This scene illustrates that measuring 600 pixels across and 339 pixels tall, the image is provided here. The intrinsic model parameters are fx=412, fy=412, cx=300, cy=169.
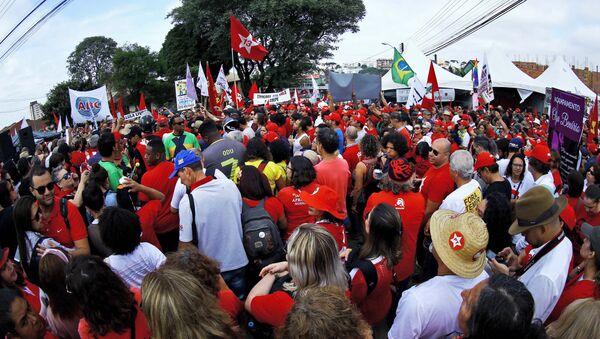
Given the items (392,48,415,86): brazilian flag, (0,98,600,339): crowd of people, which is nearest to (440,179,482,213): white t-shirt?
(0,98,600,339): crowd of people

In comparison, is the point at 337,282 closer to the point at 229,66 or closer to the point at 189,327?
the point at 189,327

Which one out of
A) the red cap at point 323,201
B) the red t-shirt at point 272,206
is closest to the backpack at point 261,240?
the red t-shirt at point 272,206

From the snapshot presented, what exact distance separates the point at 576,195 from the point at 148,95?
158 ft

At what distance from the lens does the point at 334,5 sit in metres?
35.8

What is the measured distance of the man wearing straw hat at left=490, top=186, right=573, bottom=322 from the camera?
245 cm

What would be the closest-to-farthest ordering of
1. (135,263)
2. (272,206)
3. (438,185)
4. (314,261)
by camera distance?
(314,261) < (135,263) < (272,206) < (438,185)

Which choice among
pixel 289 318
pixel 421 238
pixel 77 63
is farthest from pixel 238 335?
pixel 77 63

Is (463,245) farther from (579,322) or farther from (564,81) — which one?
(564,81)

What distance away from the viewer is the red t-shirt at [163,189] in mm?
4008

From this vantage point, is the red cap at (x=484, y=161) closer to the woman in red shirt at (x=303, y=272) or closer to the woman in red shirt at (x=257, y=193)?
the woman in red shirt at (x=257, y=193)

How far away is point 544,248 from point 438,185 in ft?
5.96

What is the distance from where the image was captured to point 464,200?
3.82 m

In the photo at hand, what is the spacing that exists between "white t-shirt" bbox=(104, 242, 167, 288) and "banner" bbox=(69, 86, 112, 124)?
1081 cm

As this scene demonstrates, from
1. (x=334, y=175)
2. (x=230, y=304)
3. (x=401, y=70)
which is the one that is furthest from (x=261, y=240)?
(x=401, y=70)
